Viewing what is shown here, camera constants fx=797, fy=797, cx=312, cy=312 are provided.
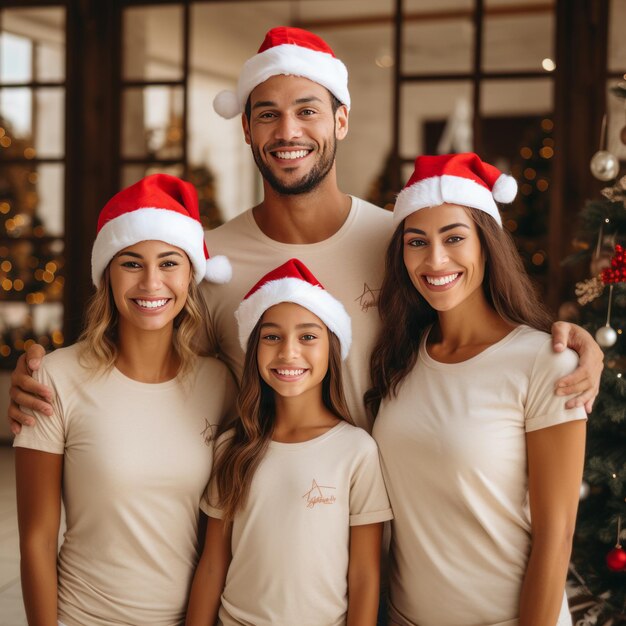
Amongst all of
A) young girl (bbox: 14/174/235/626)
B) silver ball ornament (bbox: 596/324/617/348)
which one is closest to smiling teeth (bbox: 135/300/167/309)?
young girl (bbox: 14/174/235/626)

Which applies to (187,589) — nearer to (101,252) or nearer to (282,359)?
(282,359)

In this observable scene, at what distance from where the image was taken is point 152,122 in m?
5.52

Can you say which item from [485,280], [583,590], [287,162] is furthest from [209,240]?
[583,590]

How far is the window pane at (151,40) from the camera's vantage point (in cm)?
545

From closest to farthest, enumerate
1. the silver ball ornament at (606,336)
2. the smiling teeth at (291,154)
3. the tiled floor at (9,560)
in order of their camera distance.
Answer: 1. the smiling teeth at (291,154)
2. the silver ball ornament at (606,336)
3. the tiled floor at (9,560)

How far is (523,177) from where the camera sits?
5.29 m

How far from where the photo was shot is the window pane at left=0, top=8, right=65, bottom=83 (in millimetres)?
5648

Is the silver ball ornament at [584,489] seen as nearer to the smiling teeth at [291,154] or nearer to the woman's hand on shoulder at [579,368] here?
the woman's hand on shoulder at [579,368]

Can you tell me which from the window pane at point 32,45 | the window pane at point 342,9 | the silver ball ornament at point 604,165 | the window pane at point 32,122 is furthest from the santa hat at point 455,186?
the window pane at point 342,9

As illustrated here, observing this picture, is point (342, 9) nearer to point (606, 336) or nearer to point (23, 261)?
point (23, 261)

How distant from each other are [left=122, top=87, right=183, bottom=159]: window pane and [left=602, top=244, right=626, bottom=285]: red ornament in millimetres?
3447

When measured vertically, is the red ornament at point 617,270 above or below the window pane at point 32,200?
below

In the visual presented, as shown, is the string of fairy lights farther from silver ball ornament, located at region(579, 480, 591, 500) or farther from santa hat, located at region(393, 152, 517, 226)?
santa hat, located at region(393, 152, 517, 226)

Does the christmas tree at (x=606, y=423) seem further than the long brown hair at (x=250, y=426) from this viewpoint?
Yes
